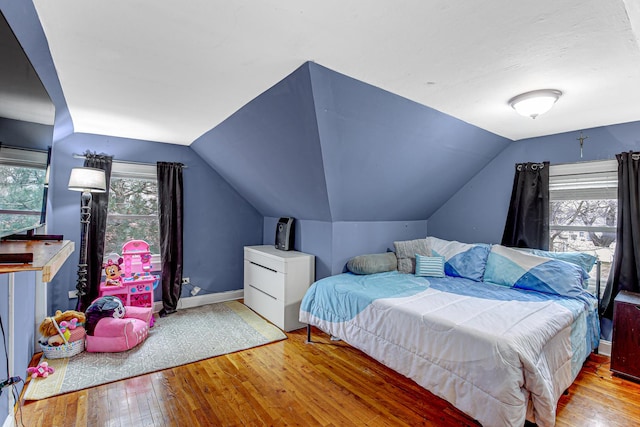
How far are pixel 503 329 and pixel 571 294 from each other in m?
1.14

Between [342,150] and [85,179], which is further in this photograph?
[85,179]

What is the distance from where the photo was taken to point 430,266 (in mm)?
3211

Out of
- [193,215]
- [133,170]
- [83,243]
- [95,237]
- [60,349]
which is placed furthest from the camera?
[193,215]

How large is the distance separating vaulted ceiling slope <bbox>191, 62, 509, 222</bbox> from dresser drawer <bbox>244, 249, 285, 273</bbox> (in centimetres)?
61

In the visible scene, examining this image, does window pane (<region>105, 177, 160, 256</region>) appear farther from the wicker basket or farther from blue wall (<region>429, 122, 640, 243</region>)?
blue wall (<region>429, 122, 640, 243</region>)

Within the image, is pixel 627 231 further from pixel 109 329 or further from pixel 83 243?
pixel 83 243

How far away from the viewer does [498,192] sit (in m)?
3.56

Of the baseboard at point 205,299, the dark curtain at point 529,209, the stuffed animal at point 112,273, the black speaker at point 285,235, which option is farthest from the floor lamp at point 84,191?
the dark curtain at point 529,209

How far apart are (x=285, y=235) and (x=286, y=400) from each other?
77.7 inches

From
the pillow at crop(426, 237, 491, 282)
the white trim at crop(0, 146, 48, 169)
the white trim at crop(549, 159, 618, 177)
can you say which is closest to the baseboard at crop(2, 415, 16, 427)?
the white trim at crop(0, 146, 48, 169)

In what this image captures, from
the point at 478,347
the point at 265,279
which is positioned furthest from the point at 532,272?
the point at 265,279

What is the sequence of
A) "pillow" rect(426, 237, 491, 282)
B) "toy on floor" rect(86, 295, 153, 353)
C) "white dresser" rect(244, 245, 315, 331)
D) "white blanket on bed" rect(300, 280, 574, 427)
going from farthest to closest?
1. "white dresser" rect(244, 245, 315, 331)
2. "pillow" rect(426, 237, 491, 282)
3. "toy on floor" rect(86, 295, 153, 353)
4. "white blanket on bed" rect(300, 280, 574, 427)

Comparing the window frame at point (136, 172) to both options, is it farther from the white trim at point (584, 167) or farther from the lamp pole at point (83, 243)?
the white trim at point (584, 167)

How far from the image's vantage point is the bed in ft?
5.45
